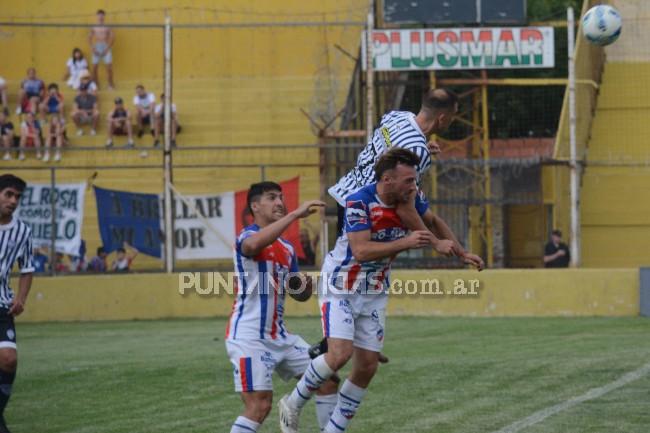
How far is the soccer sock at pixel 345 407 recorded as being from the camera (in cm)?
807

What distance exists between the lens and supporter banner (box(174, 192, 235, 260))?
61.9 ft

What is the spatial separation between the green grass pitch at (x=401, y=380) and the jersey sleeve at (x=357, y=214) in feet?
6.32

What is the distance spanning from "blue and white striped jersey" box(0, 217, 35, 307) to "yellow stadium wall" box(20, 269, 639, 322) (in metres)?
8.88

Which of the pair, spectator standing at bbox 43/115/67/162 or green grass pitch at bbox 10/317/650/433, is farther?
spectator standing at bbox 43/115/67/162

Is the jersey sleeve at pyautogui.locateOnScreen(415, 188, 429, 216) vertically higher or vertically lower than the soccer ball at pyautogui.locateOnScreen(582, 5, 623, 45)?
lower

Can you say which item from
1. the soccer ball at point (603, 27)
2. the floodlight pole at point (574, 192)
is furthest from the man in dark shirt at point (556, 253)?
the soccer ball at point (603, 27)

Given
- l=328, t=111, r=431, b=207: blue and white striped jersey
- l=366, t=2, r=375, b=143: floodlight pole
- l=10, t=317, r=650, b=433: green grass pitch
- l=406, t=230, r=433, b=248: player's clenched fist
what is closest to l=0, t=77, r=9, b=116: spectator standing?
l=10, t=317, r=650, b=433: green grass pitch

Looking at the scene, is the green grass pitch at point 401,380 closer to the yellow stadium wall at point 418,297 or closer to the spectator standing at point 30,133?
the yellow stadium wall at point 418,297

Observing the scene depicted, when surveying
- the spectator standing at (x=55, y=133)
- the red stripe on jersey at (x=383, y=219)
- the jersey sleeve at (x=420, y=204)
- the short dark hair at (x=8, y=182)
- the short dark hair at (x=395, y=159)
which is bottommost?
the red stripe on jersey at (x=383, y=219)

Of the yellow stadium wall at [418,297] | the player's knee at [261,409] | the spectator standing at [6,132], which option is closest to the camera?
the player's knee at [261,409]

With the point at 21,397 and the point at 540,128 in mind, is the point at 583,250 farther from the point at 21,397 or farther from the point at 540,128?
the point at 21,397

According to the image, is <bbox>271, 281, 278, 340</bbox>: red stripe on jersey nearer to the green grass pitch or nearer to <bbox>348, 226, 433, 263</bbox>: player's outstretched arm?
<bbox>348, 226, 433, 263</bbox>: player's outstretched arm

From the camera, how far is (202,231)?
1898cm

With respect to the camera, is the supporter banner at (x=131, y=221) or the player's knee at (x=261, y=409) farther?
the supporter banner at (x=131, y=221)
